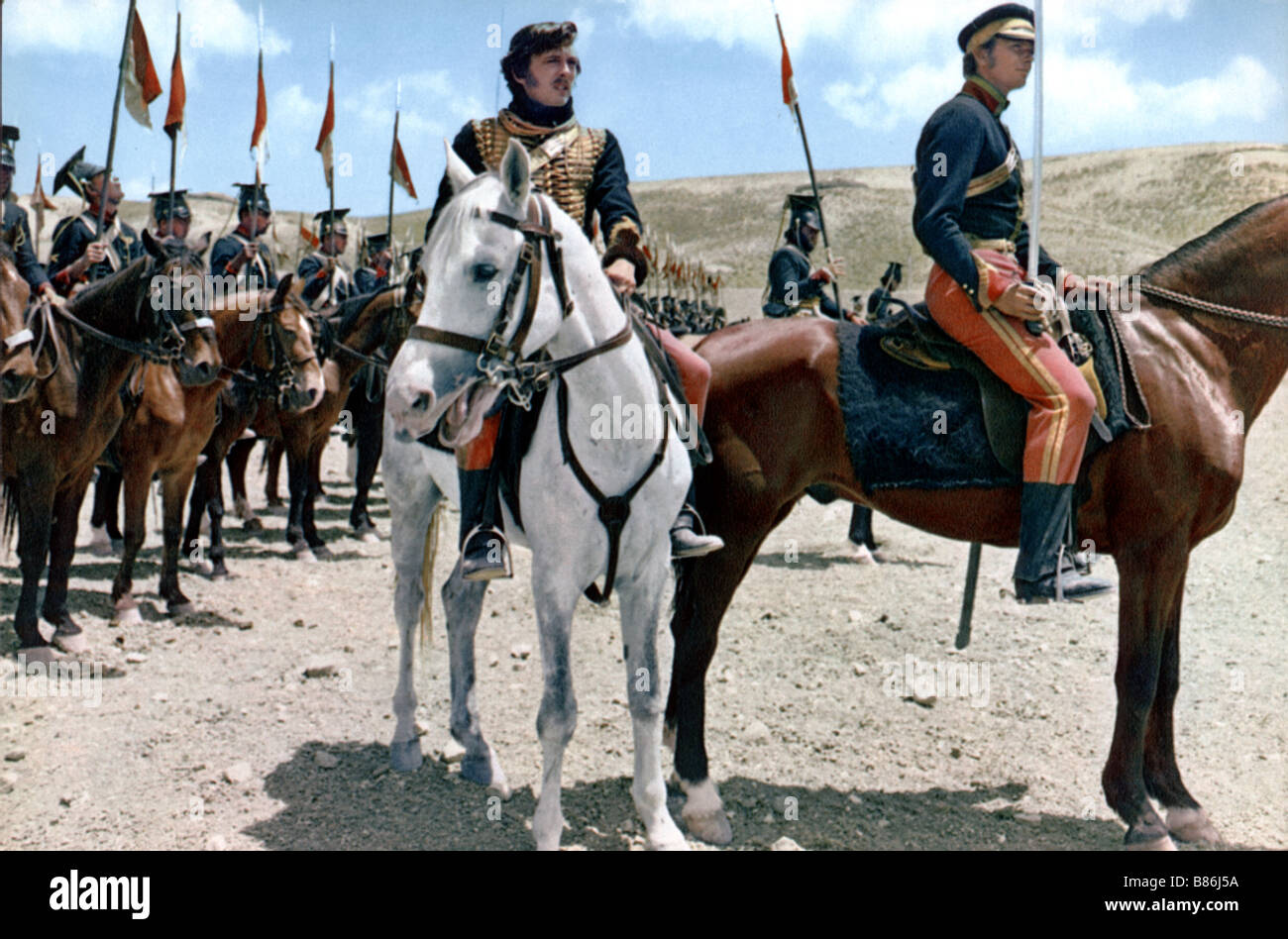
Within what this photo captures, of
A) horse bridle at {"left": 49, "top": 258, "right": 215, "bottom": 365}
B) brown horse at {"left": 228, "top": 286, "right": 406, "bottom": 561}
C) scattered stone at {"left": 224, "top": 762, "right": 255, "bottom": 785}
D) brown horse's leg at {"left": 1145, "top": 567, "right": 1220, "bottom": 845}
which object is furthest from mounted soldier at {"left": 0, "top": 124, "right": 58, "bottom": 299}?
brown horse's leg at {"left": 1145, "top": 567, "right": 1220, "bottom": 845}

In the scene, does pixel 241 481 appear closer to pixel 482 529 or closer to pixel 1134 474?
pixel 482 529

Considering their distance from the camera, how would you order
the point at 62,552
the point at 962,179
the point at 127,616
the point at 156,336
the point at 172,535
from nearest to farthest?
the point at 962,179, the point at 156,336, the point at 62,552, the point at 127,616, the point at 172,535

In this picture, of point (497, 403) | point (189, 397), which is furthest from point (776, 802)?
point (189, 397)

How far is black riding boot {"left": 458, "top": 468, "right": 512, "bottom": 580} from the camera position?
4.12 m

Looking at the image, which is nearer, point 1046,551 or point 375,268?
point 1046,551

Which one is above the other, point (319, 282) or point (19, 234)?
point (319, 282)

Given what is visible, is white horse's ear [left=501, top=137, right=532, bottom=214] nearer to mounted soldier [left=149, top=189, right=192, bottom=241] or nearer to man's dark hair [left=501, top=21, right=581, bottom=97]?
man's dark hair [left=501, top=21, right=581, bottom=97]

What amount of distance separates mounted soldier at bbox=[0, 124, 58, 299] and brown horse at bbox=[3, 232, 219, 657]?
0.29 meters

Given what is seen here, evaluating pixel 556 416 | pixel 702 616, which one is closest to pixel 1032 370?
pixel 702 616

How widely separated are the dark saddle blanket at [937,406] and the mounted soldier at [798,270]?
4.34m

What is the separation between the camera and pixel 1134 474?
4734mm

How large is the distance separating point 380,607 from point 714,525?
4986 mm

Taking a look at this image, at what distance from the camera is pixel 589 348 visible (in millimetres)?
3969

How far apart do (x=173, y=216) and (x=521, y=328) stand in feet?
28.7
